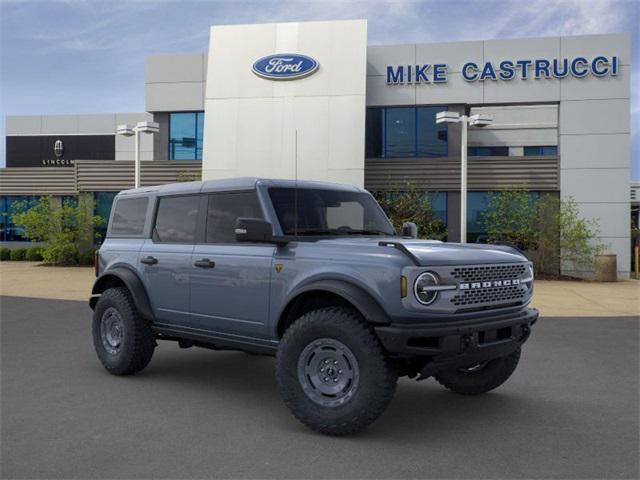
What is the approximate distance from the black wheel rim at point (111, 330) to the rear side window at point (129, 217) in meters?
0.87

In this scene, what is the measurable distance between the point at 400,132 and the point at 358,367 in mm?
20604

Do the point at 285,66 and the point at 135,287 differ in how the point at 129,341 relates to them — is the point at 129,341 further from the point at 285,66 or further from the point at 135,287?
the point at 285,66

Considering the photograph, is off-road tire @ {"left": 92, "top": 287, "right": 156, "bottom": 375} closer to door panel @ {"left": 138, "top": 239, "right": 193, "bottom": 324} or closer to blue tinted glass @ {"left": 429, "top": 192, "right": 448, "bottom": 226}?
door panel @ {"left": 138, "top": 239, "right": 193, "bottom": 324}

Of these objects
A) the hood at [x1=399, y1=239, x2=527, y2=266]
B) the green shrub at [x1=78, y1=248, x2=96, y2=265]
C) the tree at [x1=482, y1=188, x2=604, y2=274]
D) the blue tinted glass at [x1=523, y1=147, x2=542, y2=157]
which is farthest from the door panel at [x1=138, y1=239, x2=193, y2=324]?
the blue tinted glass at [x1=523, y1=147, x2=542, y2=157]

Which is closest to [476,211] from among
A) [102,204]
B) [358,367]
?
[102,204]

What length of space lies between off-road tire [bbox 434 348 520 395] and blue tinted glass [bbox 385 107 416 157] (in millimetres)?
19058

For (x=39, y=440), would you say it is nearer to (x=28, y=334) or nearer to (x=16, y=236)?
(x=28, y=334)

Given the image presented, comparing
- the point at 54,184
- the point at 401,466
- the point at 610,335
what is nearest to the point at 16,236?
the point at 54,184

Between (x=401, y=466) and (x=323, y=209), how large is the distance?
2.51 meters

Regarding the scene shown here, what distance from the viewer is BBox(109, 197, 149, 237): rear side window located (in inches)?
260

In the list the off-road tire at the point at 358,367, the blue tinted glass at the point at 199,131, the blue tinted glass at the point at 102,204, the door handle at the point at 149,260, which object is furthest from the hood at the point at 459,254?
the blue tinted glass at the point at 102,204

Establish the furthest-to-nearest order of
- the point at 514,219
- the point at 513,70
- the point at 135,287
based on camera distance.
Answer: the point at 513,70
the point at 514,219
the point at 135,287

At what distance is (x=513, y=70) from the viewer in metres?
22.6

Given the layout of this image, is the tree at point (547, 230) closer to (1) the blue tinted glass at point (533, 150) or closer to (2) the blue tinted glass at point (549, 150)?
(1) the blue tinted glass at point (533, 150)
